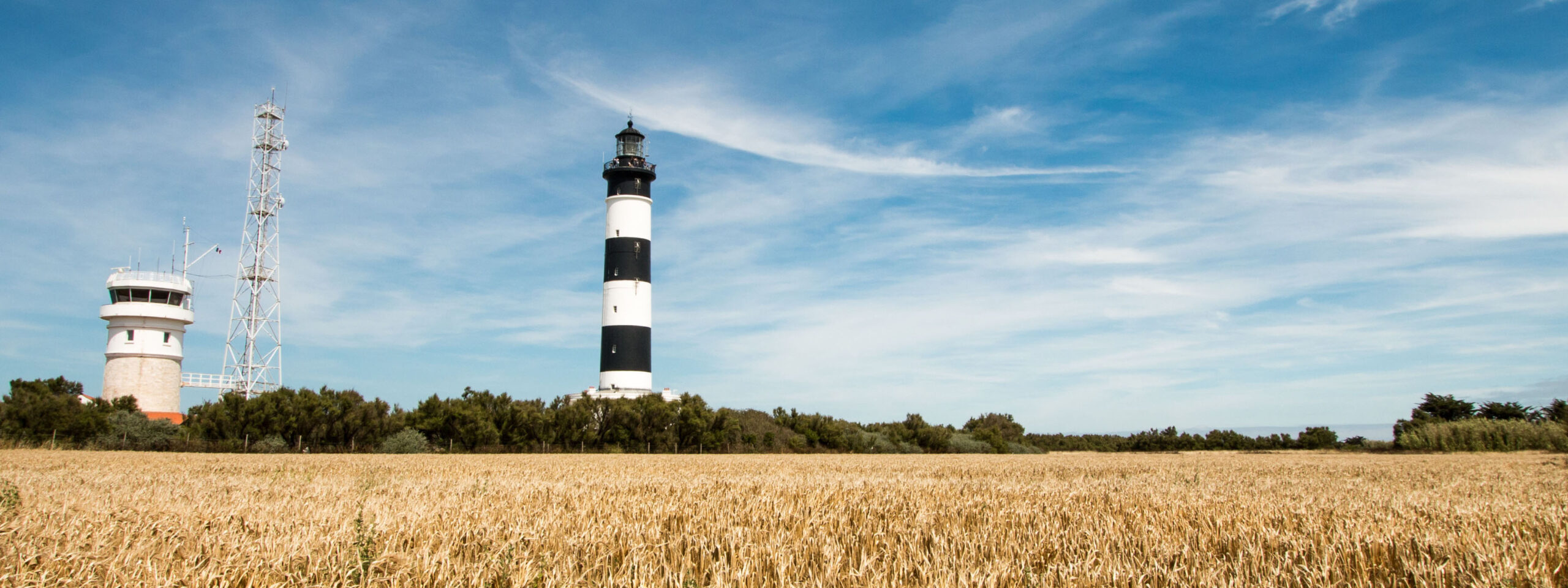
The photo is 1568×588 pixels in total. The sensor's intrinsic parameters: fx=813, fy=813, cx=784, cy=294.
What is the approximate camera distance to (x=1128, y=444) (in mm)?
61312

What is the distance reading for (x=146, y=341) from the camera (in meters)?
54.5

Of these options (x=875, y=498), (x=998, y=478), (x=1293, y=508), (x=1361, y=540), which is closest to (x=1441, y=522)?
(x=1293, y=508)

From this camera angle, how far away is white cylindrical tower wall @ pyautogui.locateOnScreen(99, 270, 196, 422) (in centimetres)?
5353

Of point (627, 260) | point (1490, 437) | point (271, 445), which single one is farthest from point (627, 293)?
point (1490, 437)

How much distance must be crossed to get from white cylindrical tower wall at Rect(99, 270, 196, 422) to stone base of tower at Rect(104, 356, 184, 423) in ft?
0.12

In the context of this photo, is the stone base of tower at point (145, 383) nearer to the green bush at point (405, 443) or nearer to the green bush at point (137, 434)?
the green bush at point (137, 434)

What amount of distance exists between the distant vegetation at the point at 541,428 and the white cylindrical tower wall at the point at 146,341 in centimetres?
406

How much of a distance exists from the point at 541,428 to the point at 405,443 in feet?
23.9

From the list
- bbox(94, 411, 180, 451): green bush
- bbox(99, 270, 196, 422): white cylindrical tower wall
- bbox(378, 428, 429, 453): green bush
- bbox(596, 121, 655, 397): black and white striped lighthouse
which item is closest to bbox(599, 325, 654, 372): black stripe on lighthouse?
bbox(596, 121, 655, 397): black and white striped lighthouse

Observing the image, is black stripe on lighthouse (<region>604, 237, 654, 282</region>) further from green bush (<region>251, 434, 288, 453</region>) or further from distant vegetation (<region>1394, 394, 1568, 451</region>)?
distant vegetation (<region>1394, 394, 1568, 451</region>)

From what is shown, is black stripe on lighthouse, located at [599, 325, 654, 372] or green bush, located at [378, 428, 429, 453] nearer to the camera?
green bush, located at [378, 428, 429, 453]

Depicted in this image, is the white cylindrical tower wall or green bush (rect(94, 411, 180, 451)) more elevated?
the white cylindrical tower wall

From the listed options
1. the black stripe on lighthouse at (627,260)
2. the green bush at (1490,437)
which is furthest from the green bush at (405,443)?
the green bush at (1490,437)

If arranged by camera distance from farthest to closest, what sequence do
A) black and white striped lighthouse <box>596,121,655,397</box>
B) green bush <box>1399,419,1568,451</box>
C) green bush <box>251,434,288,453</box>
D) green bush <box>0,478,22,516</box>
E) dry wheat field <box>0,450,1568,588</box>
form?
black and white striped lighthouse <box>596,121,655,397</box> < green bush <box>251,434,288,453</box> < green bush <box>1399,419,1568,451</box> < green bush <box>0,478,22,516</box> < dry wheat field <box>0,450,1568,588</box>
